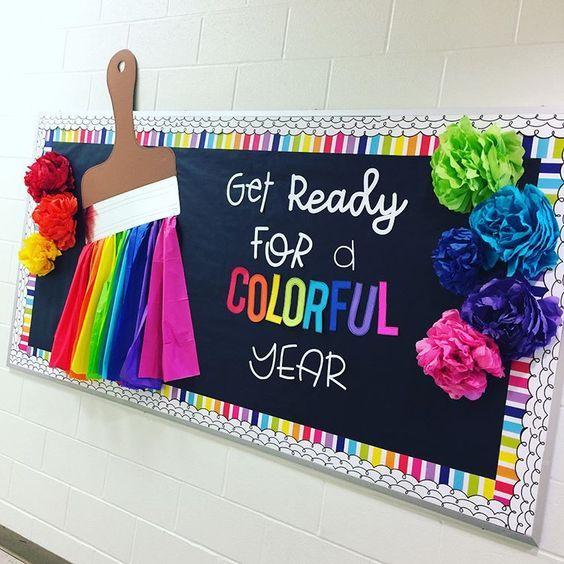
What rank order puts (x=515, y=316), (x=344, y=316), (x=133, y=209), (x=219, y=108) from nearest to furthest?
(x=515, y=316) < (x=344, y=316) < (x=219, y=108) < (x=133, y=209)

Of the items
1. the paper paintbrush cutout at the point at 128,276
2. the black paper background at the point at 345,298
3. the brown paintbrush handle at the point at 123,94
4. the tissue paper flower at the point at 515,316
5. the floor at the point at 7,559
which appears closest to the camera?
the tissue paper flower at the point at 515,316

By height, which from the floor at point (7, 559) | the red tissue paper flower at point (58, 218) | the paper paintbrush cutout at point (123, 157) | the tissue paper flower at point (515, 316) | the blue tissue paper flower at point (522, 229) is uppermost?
the paper paintbrush cutout at point (123, 157)

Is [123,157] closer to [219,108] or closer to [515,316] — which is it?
[219,108]

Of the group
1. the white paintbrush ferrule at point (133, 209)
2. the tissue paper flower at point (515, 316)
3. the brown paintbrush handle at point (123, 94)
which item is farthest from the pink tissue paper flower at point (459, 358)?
the brown paintbrush handle at point (123, 94)

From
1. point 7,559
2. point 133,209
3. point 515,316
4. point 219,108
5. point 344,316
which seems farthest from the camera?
point 7,559

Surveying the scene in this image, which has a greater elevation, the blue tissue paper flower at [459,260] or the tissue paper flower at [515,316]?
the blue tissue paper flower at [459,260]

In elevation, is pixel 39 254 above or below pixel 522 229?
below

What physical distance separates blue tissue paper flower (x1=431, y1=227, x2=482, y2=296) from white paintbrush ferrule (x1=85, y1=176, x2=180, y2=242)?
74 centimetres

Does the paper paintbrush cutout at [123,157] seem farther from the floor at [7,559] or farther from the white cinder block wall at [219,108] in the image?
the floor at [7,559]

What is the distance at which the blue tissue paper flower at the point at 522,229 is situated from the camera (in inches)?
42.2

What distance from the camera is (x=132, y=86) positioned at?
1687 mm

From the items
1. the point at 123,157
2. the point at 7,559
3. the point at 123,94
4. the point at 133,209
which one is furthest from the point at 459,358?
the point at 7,559

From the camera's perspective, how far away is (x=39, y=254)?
69.2 inches

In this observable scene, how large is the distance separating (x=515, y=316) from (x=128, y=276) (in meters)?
1.01
